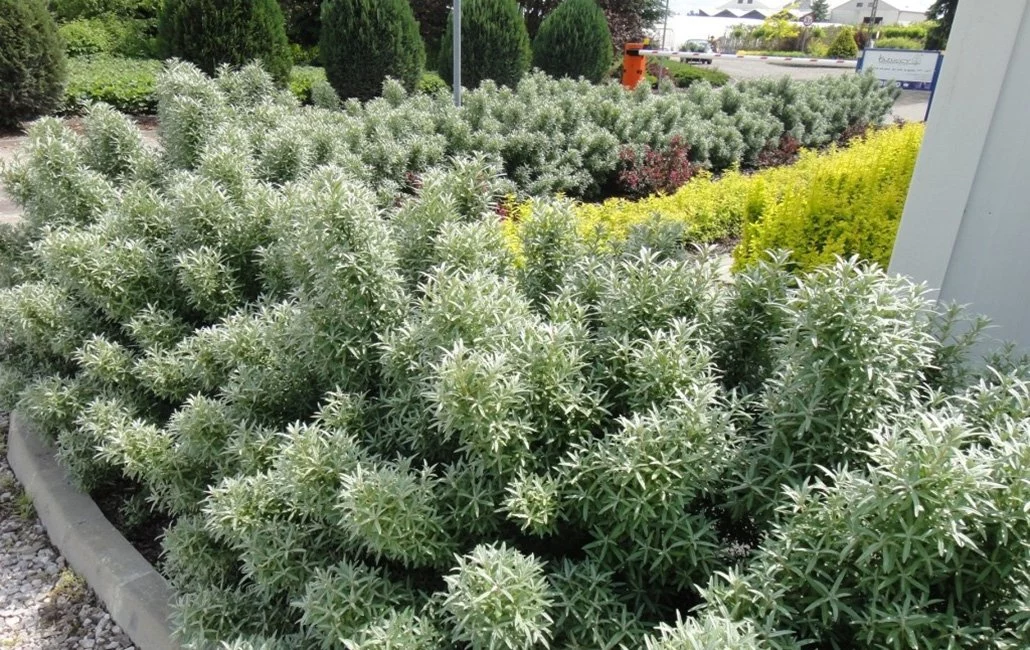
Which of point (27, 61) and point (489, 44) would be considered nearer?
point (27, 61)

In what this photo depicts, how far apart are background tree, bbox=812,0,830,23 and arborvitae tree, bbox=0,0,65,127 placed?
177 ft

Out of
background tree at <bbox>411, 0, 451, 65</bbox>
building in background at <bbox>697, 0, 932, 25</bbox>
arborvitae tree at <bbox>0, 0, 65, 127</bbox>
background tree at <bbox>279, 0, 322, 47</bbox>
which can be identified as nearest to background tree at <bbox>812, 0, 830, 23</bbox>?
building in background at <bbox>697, 0, 932, 25</bbox>

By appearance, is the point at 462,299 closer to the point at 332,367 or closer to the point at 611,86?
the point at 332,367

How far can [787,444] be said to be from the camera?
1.58 m

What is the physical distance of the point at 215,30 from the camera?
10641 millimetres

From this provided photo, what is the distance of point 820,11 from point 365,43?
56.4 meters

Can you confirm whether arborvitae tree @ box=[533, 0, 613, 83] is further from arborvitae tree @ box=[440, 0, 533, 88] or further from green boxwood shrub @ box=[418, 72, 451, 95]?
green boxwood shrub @ box=[418, 72, 451, 95]

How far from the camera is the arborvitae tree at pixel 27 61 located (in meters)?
9.75

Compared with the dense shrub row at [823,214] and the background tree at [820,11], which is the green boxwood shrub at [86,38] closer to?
the dense shrub row at [823,214]

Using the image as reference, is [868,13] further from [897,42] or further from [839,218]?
[839,218]

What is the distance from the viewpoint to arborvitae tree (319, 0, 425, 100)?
11.2m

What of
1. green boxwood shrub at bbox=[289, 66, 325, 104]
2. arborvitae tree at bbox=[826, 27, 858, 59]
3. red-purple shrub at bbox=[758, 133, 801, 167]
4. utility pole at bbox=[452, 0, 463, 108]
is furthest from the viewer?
arborvitae tree at bbox=[826, 27, 858, 59]

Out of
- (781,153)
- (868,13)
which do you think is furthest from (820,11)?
(781,153)

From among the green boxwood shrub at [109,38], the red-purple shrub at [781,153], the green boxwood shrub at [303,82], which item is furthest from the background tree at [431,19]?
the red-purple shrub at [781,153]
